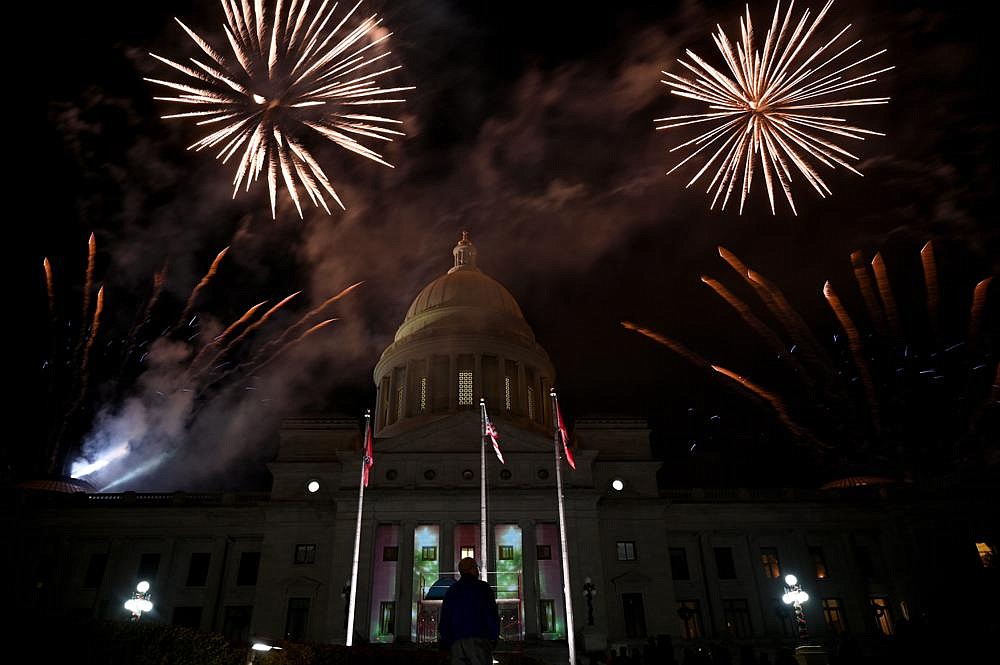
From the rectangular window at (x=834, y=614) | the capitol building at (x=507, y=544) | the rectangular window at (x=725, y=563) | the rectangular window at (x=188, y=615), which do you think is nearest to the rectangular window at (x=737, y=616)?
the capitol building at (x=507, y=544)

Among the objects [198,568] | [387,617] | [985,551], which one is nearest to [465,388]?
[387,617]

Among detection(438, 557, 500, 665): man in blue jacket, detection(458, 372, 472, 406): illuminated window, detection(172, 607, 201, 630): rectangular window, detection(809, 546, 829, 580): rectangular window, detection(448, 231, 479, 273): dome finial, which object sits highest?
detection(448, 231, 479, 273): dome finial

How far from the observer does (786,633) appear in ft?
140

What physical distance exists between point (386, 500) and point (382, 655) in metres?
26.4

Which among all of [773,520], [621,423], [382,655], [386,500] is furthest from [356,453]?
[773,520]

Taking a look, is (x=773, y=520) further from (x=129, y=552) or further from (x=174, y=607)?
(x=129, y=552)

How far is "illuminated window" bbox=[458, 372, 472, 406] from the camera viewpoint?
5856cm

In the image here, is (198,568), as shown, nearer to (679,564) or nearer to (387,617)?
(387,617)

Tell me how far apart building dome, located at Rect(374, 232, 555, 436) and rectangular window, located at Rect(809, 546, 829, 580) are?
76.7 ft

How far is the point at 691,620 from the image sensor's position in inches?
1794

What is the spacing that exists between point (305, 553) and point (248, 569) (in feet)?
18.5

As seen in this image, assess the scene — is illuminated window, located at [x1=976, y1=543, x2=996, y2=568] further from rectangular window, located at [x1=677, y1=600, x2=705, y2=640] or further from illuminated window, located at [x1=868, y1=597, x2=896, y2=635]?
rectangular window, located at [x1=677, y1=600, x2=705, y2=640]

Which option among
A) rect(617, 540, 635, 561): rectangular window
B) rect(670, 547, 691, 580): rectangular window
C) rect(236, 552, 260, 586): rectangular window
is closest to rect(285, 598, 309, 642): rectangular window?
rect(236, 552, 260, 586): rectangular window

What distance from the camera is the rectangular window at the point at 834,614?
45.8 metres
